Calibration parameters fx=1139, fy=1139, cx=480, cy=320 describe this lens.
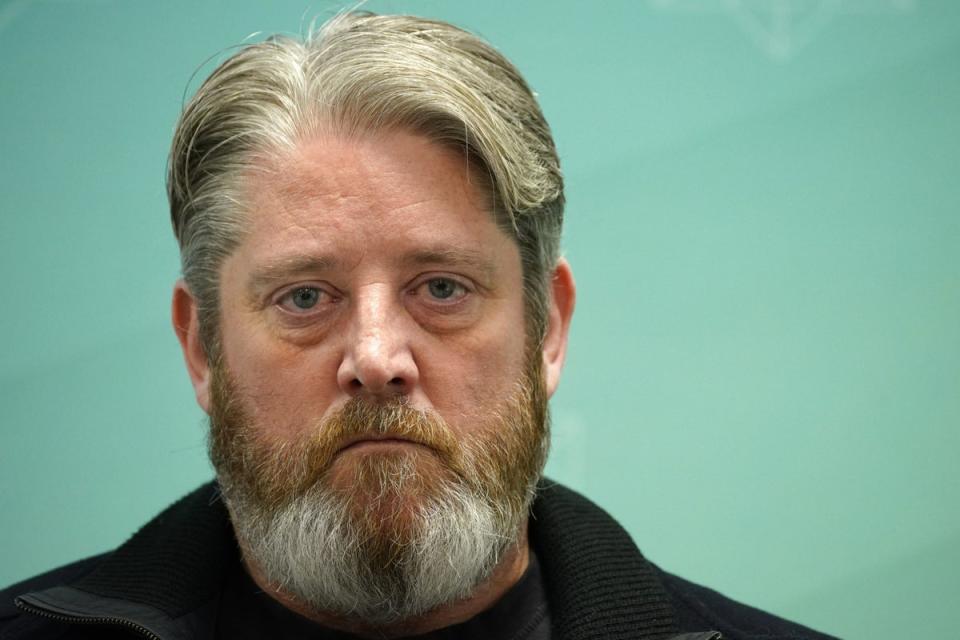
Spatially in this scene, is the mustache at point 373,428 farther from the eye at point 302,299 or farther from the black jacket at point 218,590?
the black jacket at point 218,590

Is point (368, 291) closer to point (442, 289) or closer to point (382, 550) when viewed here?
point (442, 289)

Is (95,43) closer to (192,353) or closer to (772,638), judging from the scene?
(192,353)

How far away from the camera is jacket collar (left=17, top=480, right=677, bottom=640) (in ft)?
6.16

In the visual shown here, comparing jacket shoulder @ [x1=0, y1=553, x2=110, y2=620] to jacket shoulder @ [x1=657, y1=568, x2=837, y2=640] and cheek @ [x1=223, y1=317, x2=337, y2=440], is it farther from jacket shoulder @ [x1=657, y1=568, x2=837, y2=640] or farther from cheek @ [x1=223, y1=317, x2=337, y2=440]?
jacket shoulder @ [x1=657, y1=568, x2=837, y2=640]

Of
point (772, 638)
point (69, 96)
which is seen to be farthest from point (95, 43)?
point (772, 638)

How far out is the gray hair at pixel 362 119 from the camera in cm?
188

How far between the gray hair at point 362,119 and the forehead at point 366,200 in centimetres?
2

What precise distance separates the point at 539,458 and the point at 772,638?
500mm

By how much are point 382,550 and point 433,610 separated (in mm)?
187

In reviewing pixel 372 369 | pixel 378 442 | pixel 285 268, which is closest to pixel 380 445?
pixel 378 442

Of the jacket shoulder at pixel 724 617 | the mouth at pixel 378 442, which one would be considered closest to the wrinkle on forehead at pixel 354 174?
the mouth at pixel 378 442

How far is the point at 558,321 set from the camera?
7.09 ft

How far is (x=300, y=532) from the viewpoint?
1.81m

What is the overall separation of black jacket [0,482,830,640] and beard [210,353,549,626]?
0.45 ft
